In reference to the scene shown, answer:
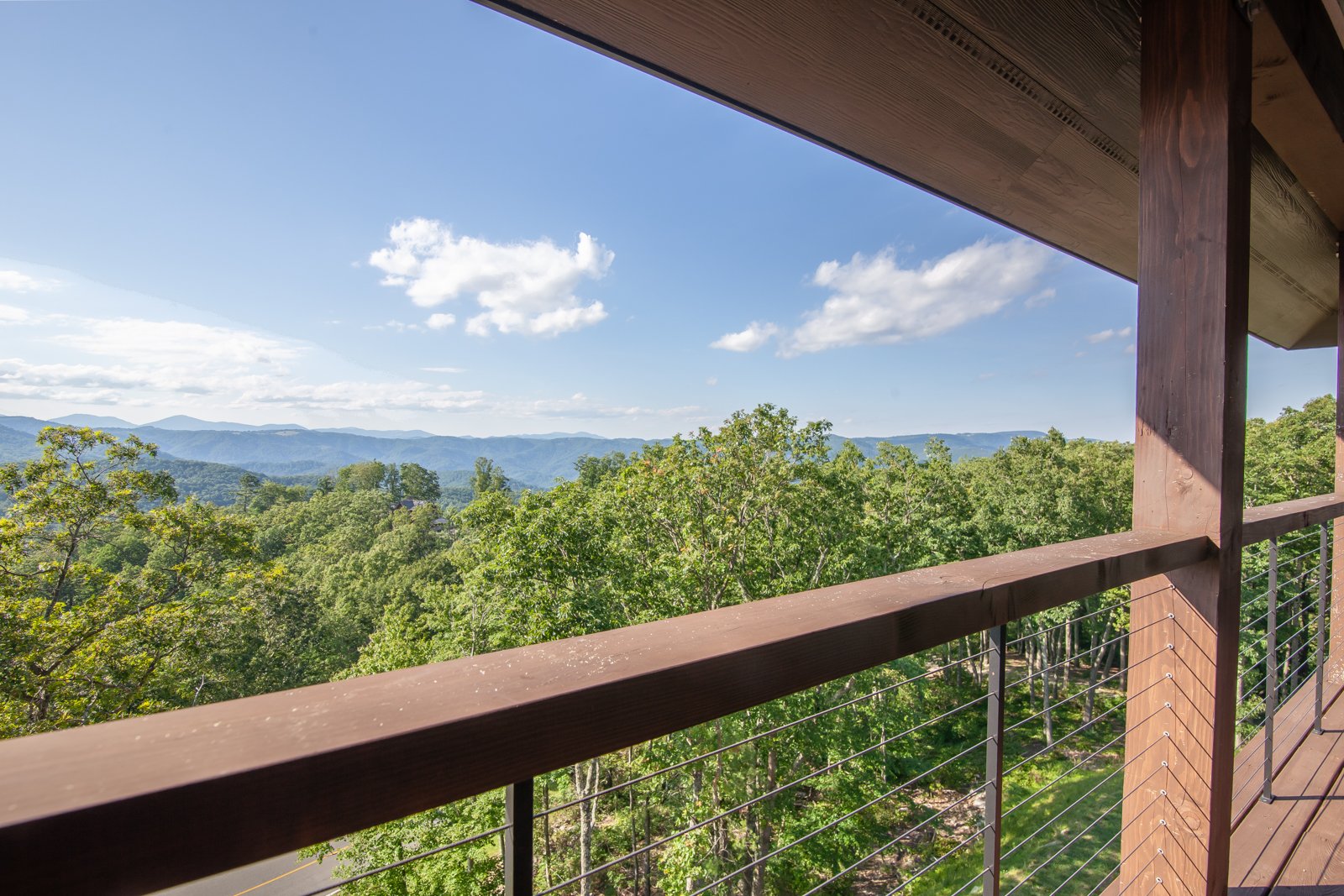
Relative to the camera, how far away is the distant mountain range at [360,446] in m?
24.0

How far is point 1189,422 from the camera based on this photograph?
1157 millimetres

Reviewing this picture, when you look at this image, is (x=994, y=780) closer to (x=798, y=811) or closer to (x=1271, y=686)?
(x=1271, y=686)

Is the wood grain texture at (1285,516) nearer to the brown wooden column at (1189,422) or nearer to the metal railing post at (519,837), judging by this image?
the brown wooden column at (1189,422)

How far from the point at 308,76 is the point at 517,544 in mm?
18409

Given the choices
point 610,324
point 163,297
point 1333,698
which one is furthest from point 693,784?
point 610,324

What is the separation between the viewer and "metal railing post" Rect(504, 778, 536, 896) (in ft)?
1.41

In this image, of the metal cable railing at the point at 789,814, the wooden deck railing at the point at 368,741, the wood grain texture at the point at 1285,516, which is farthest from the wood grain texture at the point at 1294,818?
the metal cable railing at the point at 789,814

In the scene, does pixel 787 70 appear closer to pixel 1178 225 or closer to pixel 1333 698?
pixel 1178 225

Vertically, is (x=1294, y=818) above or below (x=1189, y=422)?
below

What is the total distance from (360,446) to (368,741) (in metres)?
71.7

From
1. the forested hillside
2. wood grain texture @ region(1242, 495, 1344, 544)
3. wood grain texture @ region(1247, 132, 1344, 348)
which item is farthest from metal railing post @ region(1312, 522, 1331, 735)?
the forested hillside

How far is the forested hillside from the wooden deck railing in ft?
16.5

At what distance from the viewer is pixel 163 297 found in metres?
32.8

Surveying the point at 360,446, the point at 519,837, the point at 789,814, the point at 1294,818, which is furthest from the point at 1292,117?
the point at 360,446
